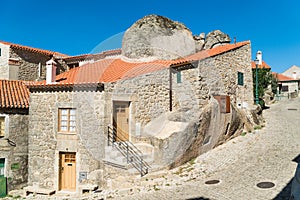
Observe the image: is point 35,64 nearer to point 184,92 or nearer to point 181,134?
point 184,92

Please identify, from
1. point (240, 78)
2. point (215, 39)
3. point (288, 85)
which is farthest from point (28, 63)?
point (288, 85)

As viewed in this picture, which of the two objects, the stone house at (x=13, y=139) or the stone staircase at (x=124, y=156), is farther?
the stone house at (x=13, y=139)

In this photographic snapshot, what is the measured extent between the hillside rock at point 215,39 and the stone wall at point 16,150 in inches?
621

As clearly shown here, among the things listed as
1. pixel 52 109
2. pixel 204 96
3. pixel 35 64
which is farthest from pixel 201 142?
pixel 35 64

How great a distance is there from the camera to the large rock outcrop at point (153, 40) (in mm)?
18328

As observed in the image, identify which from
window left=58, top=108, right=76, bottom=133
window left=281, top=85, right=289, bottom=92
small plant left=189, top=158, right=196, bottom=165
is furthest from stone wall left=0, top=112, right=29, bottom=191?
window left=281, top=85, right=289, bottom=92

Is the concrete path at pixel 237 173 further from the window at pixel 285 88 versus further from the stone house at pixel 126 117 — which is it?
the window at pixel 285 88

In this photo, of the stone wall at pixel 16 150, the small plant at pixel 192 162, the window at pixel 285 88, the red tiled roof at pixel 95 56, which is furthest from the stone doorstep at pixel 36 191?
the window at pixel 285 88

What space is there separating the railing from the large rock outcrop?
6.95 metres

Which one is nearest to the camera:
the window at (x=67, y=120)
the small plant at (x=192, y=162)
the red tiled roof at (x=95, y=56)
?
the small plant at (x=192, y=162)

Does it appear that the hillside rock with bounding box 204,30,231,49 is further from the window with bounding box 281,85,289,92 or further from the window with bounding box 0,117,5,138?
the window with bounding box 281,85,289,92

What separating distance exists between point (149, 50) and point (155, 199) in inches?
457

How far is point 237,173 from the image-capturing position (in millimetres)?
10250

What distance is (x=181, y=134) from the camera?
40.1ft
